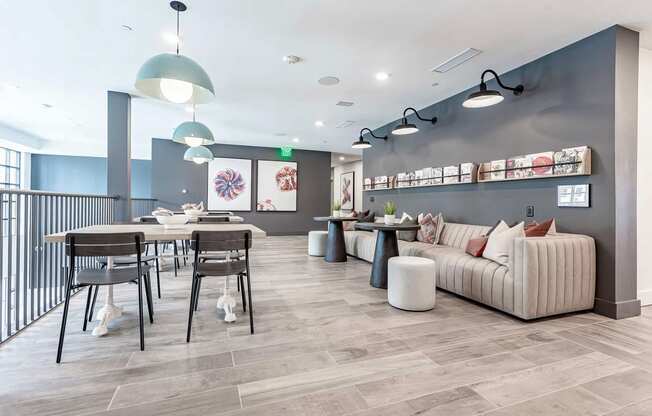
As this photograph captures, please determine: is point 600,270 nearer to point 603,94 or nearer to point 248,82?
point 603,94

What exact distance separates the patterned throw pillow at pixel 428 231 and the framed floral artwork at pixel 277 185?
585 centimetres

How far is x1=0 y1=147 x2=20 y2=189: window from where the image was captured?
367 inches

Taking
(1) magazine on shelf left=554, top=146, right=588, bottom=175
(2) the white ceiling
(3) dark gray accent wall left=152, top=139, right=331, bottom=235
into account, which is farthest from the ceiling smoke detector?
(3) dark gray accent wall left=152, top=139, right=331, bottom=235

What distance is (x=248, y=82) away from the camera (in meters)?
4.54

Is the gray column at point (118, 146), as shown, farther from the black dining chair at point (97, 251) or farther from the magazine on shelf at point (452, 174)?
the magazine on shelf at point (452, 174)

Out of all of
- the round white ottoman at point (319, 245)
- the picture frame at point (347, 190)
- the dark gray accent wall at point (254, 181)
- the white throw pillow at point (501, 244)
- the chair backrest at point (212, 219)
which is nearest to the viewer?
the white throw pillow at point (501, 244)

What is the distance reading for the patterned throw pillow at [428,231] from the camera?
184 inches

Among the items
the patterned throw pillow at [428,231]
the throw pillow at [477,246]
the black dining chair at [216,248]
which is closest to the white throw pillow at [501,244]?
the throw pillow at [477,246]

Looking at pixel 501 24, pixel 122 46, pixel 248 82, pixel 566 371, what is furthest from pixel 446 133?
pixel 122 46

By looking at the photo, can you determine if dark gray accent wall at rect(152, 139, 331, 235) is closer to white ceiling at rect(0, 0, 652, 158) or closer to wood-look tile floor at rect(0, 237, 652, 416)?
white ceiling at rect(0, 0, 652, 158)

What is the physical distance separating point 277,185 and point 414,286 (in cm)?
750

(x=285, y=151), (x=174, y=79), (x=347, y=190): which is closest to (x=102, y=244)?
(x=174, y=79)

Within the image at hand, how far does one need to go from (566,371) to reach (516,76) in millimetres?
3548

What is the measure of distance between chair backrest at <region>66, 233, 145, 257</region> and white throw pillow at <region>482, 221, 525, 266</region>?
3.35 meters
